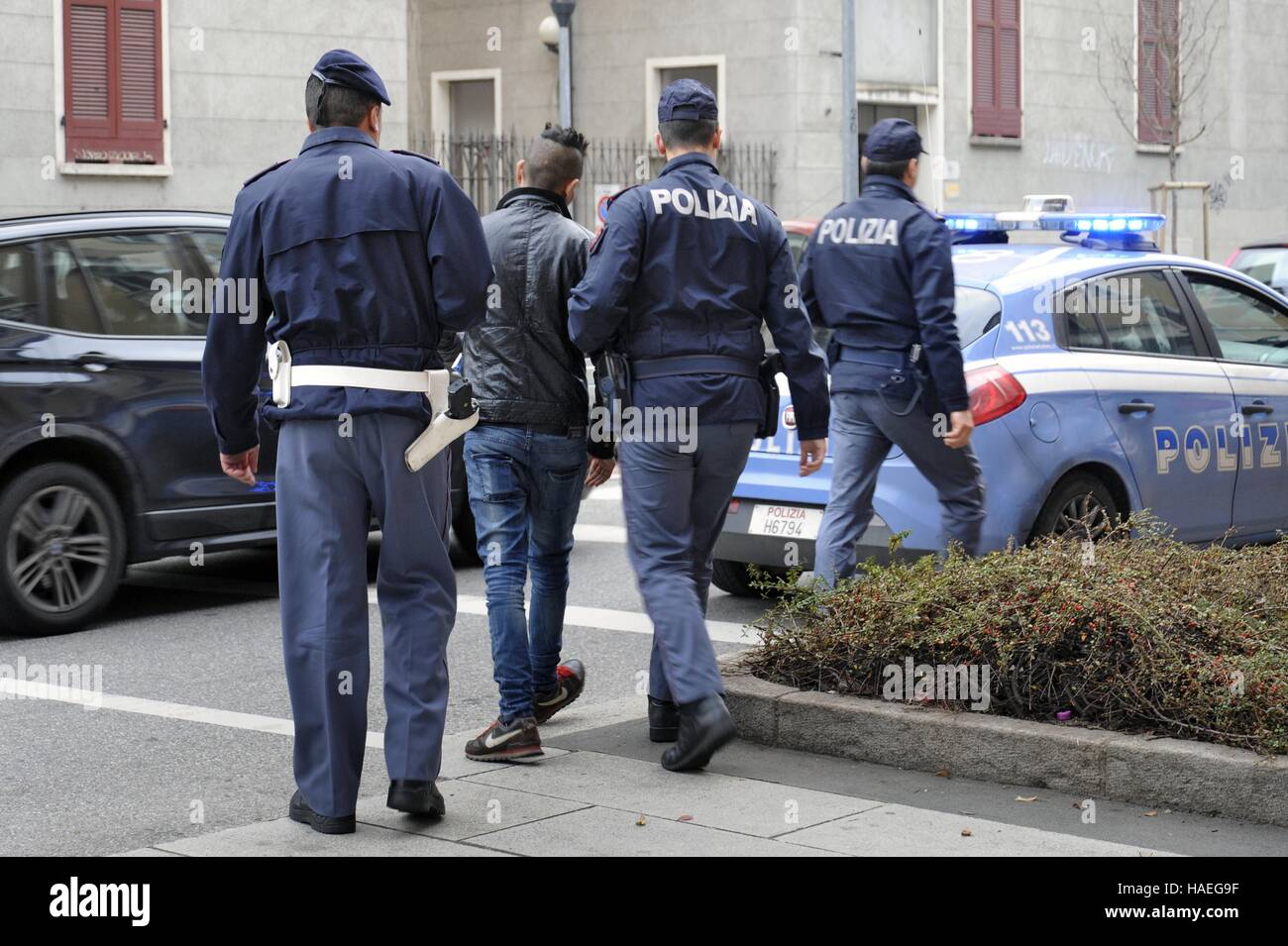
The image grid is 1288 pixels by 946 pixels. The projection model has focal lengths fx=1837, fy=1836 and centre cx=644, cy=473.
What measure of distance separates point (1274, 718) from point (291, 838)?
263 centimetres

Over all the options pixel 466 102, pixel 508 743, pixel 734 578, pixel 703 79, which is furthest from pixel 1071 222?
pixel 466 102

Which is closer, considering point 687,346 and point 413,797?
point 413,797

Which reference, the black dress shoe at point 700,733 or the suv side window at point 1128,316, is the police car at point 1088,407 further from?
the black dress shoe at point 700,733

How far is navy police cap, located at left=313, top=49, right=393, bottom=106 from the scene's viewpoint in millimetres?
4840

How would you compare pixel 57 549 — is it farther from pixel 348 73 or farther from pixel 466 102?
pixel 466 102

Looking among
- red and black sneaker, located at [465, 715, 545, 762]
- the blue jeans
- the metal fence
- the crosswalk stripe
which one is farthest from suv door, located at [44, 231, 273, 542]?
the metal fence

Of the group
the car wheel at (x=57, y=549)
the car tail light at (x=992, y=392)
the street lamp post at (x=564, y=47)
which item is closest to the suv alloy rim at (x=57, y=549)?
the car wheel at (x=57, y=549)

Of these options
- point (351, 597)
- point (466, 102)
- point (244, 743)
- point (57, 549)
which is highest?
point (466, 102)

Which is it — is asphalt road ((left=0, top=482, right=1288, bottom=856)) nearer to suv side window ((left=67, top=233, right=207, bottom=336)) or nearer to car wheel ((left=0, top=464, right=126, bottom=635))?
car wheel ((left=0, top=464, right=126, bottom=635))

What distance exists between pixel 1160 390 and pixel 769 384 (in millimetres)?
3152

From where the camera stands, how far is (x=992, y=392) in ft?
24.4

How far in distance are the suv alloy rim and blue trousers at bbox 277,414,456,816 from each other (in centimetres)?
353

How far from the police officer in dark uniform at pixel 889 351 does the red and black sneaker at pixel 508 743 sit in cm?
156
